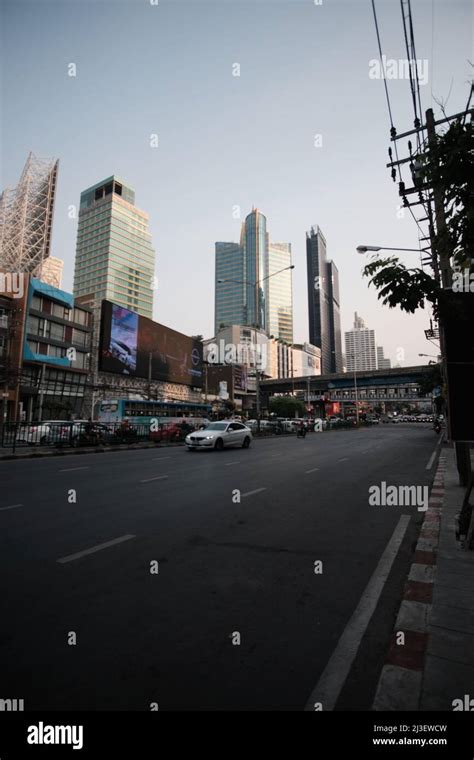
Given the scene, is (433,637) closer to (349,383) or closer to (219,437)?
(219,437)

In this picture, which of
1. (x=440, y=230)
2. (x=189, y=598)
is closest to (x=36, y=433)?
(x=189, y=598)

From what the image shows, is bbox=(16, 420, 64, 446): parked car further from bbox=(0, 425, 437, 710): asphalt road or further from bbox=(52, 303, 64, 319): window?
bbox=(52, 303, 64, 319): window

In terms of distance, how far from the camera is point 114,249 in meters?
139

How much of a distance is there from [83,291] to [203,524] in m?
153

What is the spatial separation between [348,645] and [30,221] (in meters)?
95.4

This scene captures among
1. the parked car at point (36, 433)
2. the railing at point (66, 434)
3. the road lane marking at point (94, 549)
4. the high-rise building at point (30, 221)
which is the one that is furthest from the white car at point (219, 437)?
the high-rise building at point (30, 221)

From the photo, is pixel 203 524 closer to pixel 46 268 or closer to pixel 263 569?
pixel 263 569

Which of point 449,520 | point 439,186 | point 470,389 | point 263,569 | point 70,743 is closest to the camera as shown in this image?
point 70,743

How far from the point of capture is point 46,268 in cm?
8525

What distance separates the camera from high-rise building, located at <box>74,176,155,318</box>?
5433 inches

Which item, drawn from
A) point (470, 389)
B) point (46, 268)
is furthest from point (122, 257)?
point (470, 389)

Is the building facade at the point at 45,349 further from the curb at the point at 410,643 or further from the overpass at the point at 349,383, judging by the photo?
the curb at the point at 410,643

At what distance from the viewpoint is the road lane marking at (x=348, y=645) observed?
226 centimetres

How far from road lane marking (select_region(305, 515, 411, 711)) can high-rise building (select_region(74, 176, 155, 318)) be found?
141 metres
